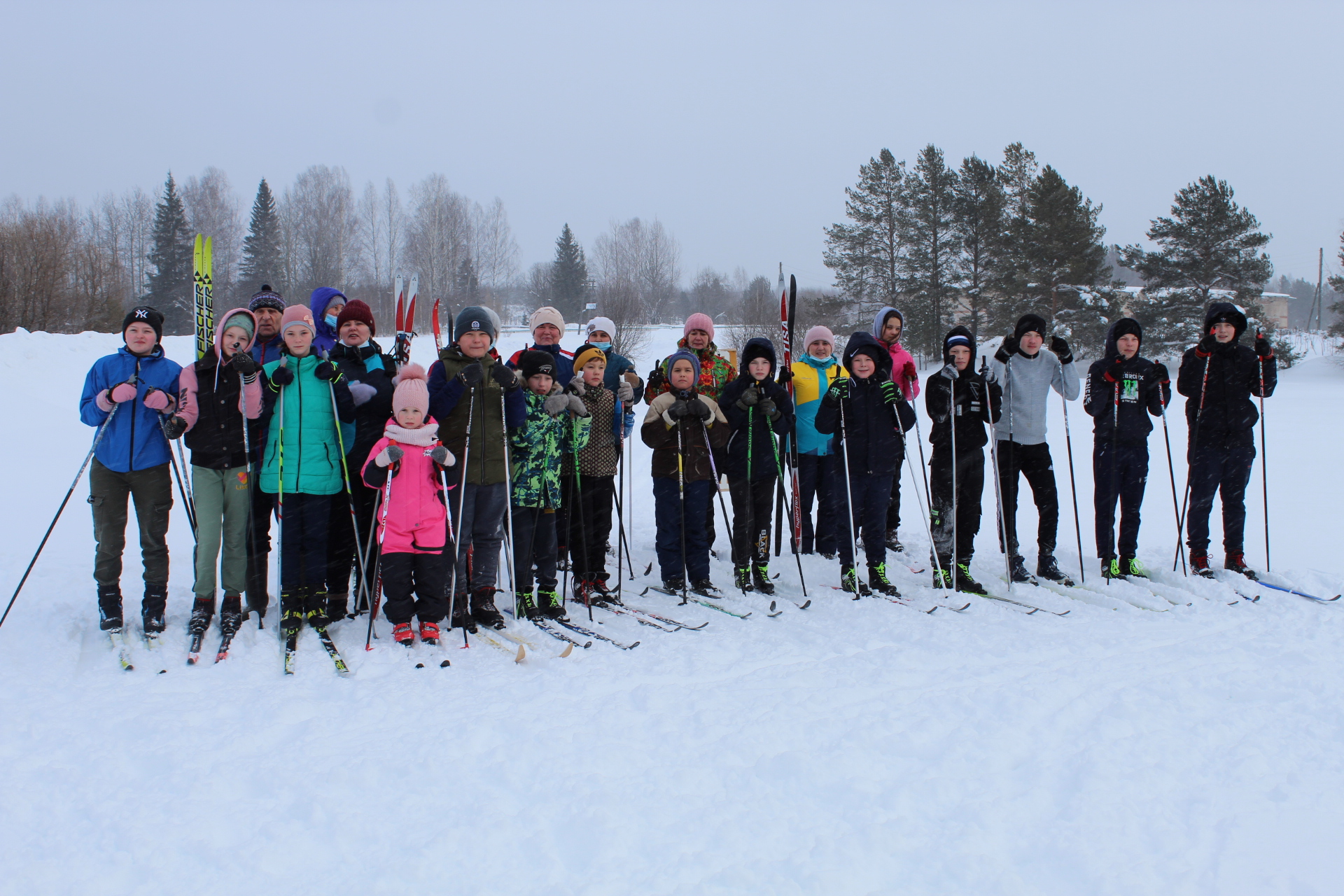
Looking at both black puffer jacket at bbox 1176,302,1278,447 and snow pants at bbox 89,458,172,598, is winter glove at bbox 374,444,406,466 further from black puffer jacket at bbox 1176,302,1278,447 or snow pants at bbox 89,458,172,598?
black puffer jacket at bbox 1176,302,1278,447

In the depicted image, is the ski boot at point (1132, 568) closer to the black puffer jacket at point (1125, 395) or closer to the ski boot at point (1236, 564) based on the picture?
the ski boot at point (1236, 564)

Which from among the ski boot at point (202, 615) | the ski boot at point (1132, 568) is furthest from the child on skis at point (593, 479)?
the ski boot at point (1132, 568)

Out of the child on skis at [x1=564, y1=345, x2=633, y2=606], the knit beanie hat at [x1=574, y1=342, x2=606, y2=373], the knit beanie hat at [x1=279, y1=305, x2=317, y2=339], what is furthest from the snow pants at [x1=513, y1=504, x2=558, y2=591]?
the knit beanie hat at [x1=279, y1=305, x2=317, y2=339]

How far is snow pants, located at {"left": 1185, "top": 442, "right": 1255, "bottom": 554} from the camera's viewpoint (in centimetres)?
518

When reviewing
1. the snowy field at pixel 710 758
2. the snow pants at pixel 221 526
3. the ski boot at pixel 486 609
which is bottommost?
the snowy field at pixel 710 758

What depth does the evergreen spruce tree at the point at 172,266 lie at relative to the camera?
122ft

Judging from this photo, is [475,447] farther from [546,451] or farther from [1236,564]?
[1236,564]

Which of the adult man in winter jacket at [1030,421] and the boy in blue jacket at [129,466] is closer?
the boy in blue jacket at [129,466]

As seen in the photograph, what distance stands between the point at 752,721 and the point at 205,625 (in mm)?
2936

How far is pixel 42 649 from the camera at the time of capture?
3.70 m

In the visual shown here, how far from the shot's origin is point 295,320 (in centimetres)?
407

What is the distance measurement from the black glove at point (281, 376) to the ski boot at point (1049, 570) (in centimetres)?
494

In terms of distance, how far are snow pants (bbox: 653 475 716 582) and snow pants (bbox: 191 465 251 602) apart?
241cm

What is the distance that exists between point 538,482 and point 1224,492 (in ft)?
15.8
